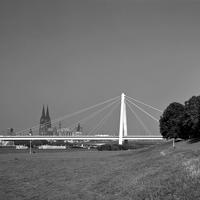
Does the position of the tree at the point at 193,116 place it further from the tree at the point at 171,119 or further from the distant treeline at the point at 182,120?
the tree at the point at 171,119

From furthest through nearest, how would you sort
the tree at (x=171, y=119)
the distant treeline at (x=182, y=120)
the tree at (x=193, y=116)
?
the tree at (x=171, y=119) < the distant treeline at (x=182, y=120) < the tree at (x=193, y=116)

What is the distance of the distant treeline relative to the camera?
2498 inches

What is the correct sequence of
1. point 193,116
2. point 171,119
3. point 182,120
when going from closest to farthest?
point 193,116 → point 182,120 → point 171,119

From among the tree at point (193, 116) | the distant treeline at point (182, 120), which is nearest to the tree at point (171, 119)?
the distant treeline at point (182, 120)

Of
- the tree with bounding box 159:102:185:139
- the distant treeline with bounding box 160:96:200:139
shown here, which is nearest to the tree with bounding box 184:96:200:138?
the distant treeline with bounding box 160:96:200:139

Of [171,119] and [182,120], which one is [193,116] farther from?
[171,119]

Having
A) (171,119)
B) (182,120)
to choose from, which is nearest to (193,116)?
(182,120)

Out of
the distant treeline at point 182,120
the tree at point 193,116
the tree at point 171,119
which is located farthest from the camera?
the tree at point 171,119

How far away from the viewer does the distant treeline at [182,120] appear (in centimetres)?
6346

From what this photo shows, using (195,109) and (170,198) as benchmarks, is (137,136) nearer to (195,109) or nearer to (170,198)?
(195,109)

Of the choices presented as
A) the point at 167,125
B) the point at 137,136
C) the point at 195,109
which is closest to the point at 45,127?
the point at 137,136

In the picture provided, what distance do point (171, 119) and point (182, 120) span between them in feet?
23.7

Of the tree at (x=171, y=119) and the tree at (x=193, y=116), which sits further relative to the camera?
the tree at (x=171, y=119)

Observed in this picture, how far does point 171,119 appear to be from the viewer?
76875 mm
